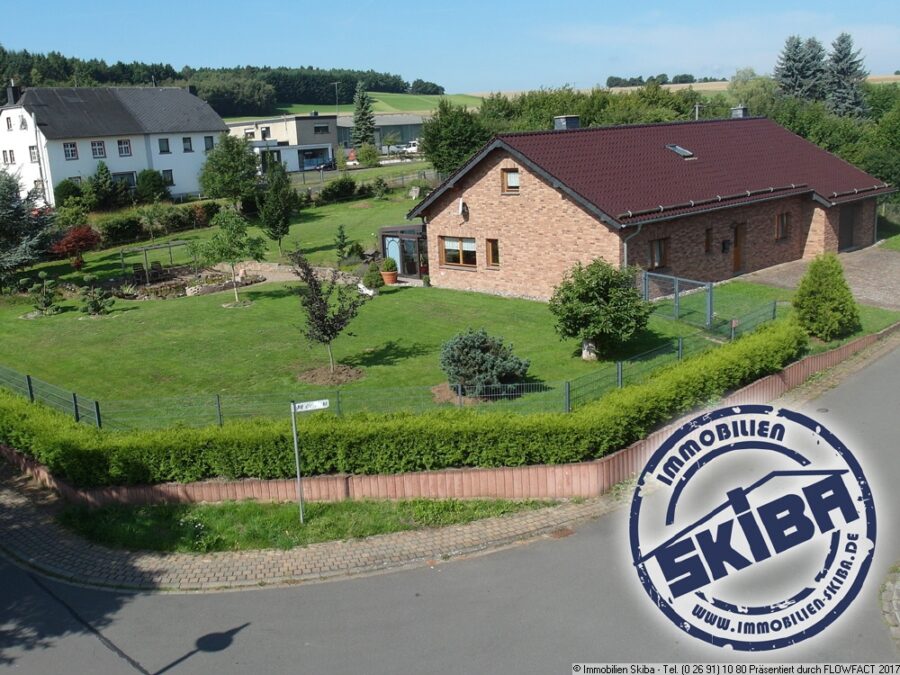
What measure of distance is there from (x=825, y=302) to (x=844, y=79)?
6420cm

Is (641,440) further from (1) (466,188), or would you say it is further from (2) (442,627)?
(1) (466,188)

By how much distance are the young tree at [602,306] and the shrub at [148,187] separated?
148ft

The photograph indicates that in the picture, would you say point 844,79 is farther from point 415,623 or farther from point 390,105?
point 390,105

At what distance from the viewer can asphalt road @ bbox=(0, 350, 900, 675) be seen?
36.6 ft

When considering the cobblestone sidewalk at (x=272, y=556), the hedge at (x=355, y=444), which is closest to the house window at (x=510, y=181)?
the hedge at (x=355, y=444)

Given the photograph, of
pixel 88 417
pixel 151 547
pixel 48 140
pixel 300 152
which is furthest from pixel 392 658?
pixel 300 152

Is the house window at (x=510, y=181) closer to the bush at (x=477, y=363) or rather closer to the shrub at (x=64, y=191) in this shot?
the bush at (x=477, y=363)

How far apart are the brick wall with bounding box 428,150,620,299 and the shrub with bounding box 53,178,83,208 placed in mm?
33570

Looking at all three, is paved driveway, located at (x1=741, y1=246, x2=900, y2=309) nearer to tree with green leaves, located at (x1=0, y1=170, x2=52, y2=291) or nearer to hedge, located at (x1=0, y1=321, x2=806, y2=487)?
hedge, located at (x1=0, y1=321, x2=806, y2=487)

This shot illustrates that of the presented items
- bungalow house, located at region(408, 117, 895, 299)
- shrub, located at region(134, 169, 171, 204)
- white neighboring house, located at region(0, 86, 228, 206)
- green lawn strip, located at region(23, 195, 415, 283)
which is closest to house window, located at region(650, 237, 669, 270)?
bungalow house, located at region(408, 117, 895, 299)

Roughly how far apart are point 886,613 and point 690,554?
2.58 metres

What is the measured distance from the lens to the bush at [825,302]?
2359cm

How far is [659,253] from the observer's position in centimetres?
2848

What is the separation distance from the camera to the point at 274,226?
3959 centimetres
